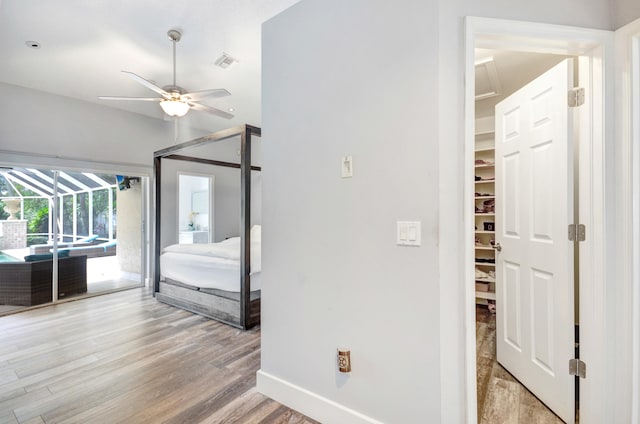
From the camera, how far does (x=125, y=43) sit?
279 cm

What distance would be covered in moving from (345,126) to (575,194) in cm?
140

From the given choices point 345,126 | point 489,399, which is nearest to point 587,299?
point 489,399

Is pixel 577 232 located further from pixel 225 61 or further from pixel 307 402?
pixel 225 61

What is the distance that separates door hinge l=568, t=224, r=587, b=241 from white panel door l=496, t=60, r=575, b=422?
2 centimetres

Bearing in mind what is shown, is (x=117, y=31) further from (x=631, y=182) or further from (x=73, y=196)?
(x=631, y=182)

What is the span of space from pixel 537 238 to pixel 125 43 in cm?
386

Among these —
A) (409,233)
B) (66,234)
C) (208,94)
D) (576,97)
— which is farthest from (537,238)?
(66,234)

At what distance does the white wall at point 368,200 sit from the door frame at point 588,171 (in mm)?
43

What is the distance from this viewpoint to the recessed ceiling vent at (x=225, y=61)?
9.89 ft

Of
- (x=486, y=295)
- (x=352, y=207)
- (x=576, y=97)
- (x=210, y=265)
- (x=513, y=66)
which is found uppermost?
(x=513, y=66)

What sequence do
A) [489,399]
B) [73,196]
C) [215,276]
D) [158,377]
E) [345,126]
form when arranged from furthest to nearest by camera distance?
[73,196]
[215,276]
[158,377]
[489,399]
[345,126]

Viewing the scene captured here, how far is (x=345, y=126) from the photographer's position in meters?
1.60

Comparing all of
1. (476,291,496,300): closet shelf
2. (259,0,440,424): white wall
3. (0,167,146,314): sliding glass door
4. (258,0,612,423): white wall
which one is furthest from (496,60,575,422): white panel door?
(0,167,146,314): sliding glass door

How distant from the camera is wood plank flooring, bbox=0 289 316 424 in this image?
1743 millimetres
